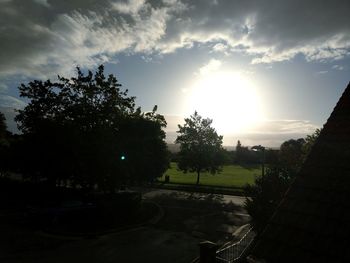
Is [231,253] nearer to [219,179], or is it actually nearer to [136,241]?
[136,241]

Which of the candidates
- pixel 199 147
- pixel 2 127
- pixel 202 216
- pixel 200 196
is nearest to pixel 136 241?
pixel 202 216

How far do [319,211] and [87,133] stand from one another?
21247 millimetres

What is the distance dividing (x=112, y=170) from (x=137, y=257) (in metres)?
8.97

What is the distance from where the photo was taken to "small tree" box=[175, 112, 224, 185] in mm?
42656

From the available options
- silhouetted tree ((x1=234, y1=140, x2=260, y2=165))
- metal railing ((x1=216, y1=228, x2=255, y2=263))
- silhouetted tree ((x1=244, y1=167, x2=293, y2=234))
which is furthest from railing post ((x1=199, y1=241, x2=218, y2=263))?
silhouetted tree ((x1=234, y1=140, x2=260, y2=165))

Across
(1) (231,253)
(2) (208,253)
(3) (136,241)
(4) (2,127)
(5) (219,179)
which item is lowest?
(3) (136,241)

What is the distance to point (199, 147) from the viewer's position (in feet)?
141

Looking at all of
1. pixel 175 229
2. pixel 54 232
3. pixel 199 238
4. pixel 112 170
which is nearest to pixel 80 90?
pixel 112 170

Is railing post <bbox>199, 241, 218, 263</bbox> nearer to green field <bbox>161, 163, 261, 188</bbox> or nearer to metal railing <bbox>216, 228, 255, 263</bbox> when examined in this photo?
metal railing <bbox>216, 228, 255, 263</bbox>

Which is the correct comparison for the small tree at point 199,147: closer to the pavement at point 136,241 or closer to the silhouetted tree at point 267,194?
the pavement at point 136,241

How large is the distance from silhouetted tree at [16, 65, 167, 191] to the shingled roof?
18926 mm

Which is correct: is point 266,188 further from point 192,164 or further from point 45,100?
point 192,164

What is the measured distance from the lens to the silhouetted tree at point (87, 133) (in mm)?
22844

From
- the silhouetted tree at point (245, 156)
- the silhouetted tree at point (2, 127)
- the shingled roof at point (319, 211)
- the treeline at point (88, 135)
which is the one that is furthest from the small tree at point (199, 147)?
the silhouetted tree at point (245, 156)
